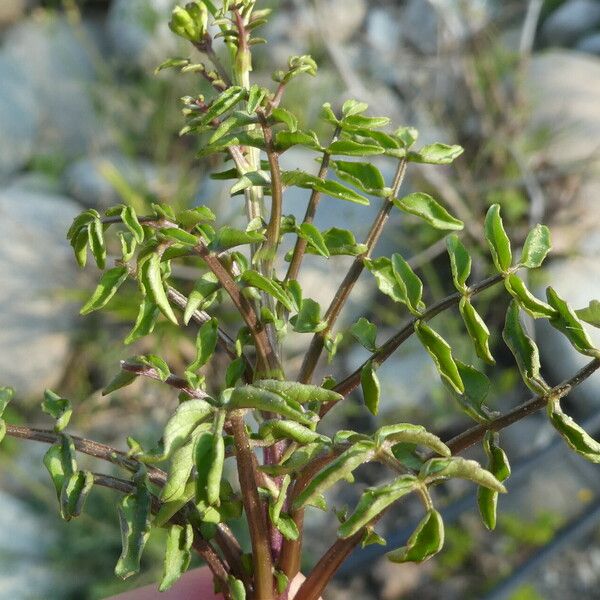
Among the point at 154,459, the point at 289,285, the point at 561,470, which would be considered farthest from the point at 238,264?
the point at 561,470

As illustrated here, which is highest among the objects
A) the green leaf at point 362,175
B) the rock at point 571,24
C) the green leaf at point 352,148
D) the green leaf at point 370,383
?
the rock at point 571,24

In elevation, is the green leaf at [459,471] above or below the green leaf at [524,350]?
below

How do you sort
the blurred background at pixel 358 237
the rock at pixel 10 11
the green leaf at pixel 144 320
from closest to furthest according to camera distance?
1. the green leaf at pixel 144 320
2. the blurred background at pixel 358 237
3. the rock at pixel 10 11

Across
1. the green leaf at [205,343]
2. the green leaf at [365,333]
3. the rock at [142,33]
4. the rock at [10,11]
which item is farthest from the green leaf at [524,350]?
the rock at [10,11]

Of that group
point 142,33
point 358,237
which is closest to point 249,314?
point 358,237

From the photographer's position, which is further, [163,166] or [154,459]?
[163,166]

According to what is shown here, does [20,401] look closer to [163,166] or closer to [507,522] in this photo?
[163,166]

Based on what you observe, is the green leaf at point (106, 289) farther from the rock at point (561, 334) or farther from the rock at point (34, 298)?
the rock at point (34, 298)
